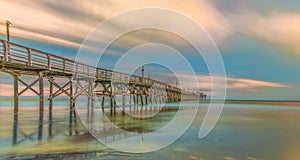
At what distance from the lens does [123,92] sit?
3481 centimetres

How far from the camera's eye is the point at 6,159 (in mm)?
6164

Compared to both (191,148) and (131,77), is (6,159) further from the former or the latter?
(131,77)

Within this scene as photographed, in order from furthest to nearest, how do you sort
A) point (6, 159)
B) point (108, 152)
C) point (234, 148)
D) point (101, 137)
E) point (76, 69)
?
point (76, 69), point (101, 137), point (234, 148), point (108, 152), point (6, 159)

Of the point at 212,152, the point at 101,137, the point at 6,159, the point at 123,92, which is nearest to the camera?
the point at 6,159

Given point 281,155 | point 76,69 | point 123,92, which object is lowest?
point 281,155

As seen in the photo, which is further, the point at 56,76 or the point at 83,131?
the point at 56,76

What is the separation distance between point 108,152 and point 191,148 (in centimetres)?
305

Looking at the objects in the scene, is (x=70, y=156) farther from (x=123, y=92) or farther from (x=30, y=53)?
(x=123, y=92)

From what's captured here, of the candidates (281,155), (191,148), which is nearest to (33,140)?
(191,148)

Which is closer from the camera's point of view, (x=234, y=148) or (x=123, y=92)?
(x=234, y=148)

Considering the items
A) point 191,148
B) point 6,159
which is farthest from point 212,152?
point 6,159

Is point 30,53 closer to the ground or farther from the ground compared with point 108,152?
farther from the ground

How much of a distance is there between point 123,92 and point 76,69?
11103mm

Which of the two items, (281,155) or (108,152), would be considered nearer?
(108,152)
